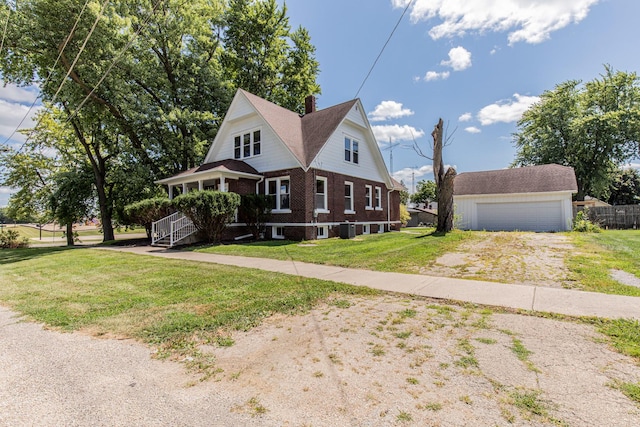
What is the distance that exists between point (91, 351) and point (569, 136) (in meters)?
40.9

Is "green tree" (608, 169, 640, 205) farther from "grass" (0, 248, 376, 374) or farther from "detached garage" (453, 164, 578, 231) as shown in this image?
"grass" (0, 248, 376, 374)

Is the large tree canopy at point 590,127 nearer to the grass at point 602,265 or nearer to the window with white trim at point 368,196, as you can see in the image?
the window with white trim at point 368,196

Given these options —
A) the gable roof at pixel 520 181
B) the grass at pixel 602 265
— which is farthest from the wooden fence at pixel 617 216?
the grass at pixel 602 265

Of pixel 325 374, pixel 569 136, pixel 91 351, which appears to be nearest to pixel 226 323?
pixel 91 351

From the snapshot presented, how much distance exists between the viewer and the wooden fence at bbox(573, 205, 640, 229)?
23266 millimetres

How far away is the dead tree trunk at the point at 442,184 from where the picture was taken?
14.7 metres

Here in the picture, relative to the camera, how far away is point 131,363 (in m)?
3.29

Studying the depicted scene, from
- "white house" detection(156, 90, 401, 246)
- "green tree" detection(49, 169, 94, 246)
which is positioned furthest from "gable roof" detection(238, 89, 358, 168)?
"green tree" detection(49, 169, 94, 246)

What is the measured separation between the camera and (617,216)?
2369cm

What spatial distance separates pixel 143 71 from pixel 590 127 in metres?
38.6

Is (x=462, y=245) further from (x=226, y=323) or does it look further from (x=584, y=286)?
(x=226, y=323)

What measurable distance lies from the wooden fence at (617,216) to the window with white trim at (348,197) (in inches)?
688

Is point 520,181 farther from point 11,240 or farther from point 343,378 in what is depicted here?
point 11,240

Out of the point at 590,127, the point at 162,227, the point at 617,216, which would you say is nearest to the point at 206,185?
the point at 162,227
